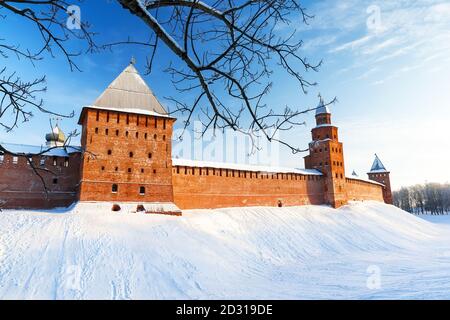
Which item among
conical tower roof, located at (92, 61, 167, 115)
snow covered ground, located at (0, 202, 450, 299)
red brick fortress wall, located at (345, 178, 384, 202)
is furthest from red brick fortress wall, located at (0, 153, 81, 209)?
red brick fortress wall, located at (345, 178, 384, 202)

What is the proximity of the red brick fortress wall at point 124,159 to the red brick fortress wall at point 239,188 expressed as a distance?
1.46m

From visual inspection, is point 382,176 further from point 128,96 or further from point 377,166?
point 128,96

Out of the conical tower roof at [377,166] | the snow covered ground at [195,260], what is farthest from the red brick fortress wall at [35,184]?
the conical tower roof at [377,166]

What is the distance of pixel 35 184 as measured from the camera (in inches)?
612

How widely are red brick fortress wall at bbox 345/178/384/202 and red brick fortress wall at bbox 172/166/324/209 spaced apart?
4209mm

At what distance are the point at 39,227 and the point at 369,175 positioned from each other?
38695 millimetres

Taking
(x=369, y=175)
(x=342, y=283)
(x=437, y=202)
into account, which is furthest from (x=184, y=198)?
(x=437, y=202)

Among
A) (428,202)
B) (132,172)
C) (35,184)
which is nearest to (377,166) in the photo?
(428,202)

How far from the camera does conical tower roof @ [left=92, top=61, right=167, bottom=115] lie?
672 inches

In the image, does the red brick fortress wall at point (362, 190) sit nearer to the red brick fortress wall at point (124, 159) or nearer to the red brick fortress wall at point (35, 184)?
the red brick fortress wall at point (124, 159)

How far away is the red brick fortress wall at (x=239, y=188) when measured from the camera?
59.9 ft

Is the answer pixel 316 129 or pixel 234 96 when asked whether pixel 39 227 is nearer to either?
pixel 234 96

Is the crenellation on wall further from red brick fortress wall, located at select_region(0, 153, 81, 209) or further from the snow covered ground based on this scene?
the snow covered ground

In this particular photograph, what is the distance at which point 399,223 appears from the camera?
932 inches
